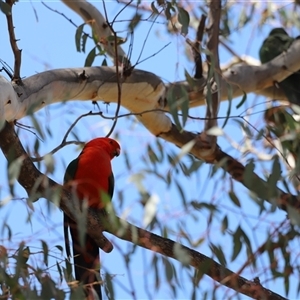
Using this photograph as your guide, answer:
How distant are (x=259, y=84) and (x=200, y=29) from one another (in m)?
0.49

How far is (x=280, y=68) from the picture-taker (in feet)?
12.8

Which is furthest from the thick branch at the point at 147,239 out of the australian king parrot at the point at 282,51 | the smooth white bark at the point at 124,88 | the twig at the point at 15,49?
the australian king parrot at the point at 282,51

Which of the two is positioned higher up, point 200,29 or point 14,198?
point 200,29

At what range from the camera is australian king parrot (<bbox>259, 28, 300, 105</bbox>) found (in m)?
4.23

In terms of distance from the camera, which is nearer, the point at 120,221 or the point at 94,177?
the point at 120,221

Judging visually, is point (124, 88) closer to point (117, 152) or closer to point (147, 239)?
point (117, 152)

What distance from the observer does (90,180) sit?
2818 mm

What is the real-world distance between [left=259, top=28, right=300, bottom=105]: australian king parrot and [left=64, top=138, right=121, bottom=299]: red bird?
4.44 feet

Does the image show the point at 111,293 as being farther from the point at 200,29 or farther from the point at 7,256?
the point at 200,29

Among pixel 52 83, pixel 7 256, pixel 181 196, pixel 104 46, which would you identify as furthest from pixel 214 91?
pixel 7 256

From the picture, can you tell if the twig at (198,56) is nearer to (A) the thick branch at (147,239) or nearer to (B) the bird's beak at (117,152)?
(B) the bird's beak at (117,152)

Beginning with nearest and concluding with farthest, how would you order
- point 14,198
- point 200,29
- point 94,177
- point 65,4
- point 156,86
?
point 14,198 < point 94,177 < point 156,86 < point 200,29 < point 65,4

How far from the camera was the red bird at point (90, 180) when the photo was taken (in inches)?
105

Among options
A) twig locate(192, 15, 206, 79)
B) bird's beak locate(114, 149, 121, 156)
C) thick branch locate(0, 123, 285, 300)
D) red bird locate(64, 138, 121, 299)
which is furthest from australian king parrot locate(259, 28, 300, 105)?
thick branch locate(0, 123, 285, 300)
